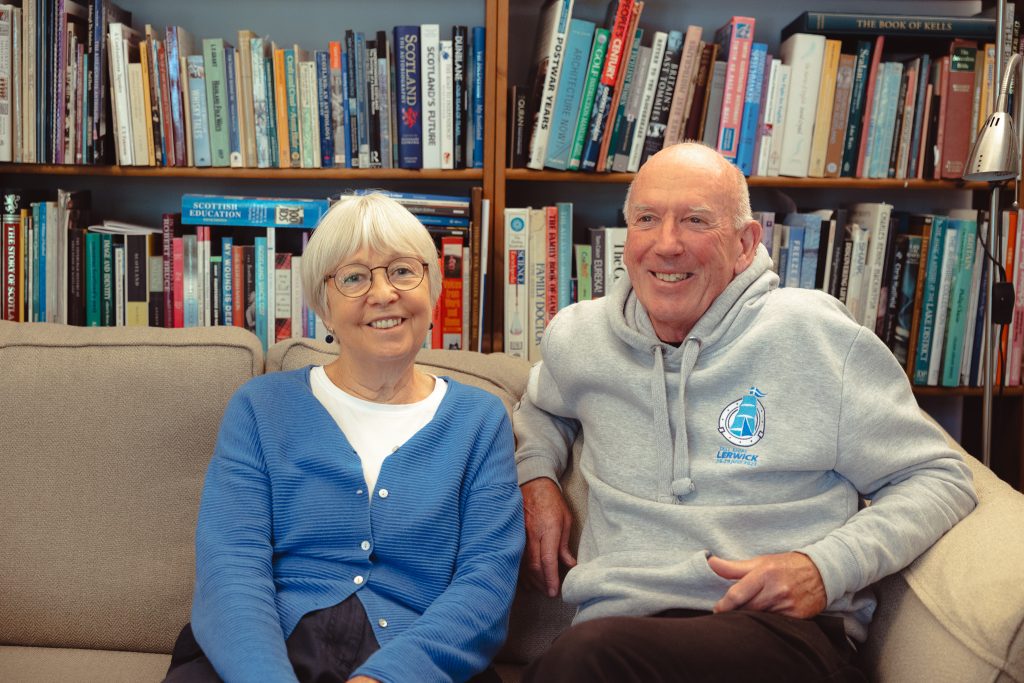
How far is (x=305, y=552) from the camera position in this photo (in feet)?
4.83

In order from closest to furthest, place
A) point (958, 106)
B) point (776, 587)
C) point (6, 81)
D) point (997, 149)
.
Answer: point (776, 587) < point (997, 149) < point (6, 81) < point (958, 106)

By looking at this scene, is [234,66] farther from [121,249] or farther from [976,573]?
[976,573]

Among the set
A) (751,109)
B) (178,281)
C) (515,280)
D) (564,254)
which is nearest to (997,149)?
(751,109)

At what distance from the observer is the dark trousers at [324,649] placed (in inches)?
53.6

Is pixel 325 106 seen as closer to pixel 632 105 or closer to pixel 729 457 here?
pixel 632 105

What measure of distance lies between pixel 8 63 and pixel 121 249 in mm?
470

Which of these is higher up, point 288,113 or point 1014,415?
point 288,113

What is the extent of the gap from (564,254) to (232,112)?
830 millimetres

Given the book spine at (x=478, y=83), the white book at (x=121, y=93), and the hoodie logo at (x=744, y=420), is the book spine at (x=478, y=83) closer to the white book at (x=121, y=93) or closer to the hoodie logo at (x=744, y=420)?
the white book at (x=121, y=93)

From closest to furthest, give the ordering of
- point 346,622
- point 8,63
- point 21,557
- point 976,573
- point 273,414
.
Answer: point 976,573
point 346,622
point 273,414
point 21,557
point 8,63

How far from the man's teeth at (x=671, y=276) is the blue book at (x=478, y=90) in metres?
0.79

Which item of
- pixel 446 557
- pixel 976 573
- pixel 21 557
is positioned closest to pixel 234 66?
pixel 21 557

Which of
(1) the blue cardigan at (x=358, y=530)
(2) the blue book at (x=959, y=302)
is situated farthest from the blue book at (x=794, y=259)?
(1) the blue cardigan at (x=358, y=530)

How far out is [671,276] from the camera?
1.54 metres
